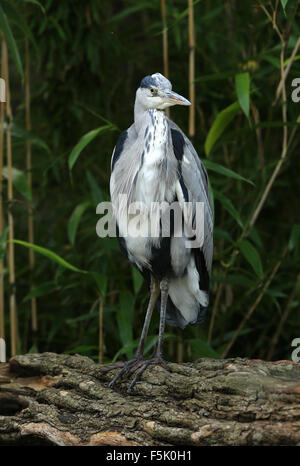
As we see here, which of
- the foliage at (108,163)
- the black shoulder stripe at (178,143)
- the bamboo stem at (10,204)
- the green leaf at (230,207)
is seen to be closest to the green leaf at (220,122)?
the foliage at (108,163)

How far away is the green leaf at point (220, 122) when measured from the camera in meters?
1.99

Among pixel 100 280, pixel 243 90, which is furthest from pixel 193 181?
pixel 100 280

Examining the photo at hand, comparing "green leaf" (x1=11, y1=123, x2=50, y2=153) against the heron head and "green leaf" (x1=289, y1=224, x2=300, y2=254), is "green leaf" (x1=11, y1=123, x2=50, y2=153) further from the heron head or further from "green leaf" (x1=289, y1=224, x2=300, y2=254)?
"green leaf" (x1=289, y1=224, x2=300, y2=254)

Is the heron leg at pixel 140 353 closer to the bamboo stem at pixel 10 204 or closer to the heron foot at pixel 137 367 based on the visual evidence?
the heron foot at pixel 137 367

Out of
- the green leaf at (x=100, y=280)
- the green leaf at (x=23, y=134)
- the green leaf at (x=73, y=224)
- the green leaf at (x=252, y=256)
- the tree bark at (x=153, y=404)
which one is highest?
the green leaf at (x=23, y=134)

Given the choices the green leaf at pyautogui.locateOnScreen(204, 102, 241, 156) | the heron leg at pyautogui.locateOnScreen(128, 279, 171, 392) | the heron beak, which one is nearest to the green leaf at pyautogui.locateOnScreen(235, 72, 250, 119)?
the green leaf at pyautogui.locateOnScreen(204, 102, 241, 156)

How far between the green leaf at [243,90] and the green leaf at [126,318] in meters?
0.75

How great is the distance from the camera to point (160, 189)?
5.74 feet

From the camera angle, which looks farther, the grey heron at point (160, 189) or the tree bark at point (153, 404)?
the grey heron at point (160, 189)

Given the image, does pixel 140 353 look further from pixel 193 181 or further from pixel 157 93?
pixel 157 93

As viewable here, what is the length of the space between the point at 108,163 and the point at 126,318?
69cm

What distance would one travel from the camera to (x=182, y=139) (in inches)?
71.1

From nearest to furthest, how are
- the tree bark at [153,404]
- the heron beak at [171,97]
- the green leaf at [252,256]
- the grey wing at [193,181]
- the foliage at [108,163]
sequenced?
the tree bark at [153,404], the heron beak at [171,97], the grey wing at [193,181], the green leaf at [252,256], the foliage at [108,163]

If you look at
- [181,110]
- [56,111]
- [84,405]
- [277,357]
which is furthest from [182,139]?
[277,357]
